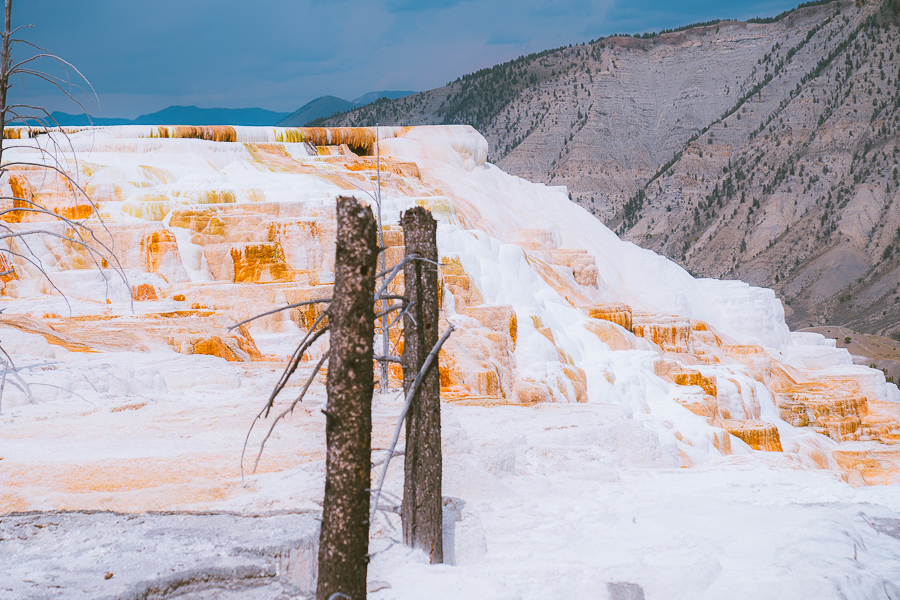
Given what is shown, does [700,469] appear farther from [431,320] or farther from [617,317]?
[617,317]

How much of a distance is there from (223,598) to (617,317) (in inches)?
593

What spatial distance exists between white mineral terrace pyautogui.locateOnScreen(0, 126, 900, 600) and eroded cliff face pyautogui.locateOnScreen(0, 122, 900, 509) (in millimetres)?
61

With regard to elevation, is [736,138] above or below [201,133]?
above

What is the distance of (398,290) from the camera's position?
46.1ft

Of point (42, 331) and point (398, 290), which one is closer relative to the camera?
point (42, 331)

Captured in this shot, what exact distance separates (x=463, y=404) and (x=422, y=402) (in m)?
5.91

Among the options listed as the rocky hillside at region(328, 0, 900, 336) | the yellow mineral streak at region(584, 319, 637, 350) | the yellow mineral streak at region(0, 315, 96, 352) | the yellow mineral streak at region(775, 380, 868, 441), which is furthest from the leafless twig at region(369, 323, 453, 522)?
the rocky hillside at region(328, 0, 900, 336)

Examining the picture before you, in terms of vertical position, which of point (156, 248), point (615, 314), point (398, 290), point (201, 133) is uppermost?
point (201, 133)

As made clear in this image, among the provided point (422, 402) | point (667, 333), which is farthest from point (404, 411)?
point (667, 333)

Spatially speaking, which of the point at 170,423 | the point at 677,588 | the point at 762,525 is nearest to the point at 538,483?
the point at 762,525

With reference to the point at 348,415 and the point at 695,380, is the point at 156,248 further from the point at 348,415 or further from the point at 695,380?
the point at 348,415

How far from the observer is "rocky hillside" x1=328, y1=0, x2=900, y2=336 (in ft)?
180

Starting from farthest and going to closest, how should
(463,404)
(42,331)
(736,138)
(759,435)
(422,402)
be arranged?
(736,138) → (759,435) → (463,404) → (42,331) → (422,402)

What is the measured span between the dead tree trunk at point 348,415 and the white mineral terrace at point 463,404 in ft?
2.21
